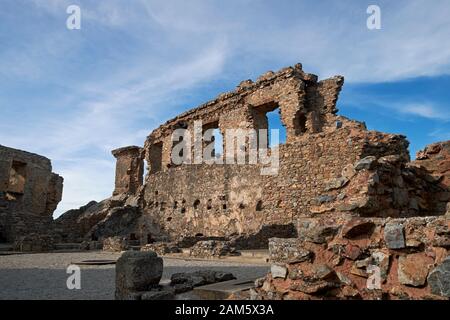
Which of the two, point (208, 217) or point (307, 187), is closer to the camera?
point (307, 187)

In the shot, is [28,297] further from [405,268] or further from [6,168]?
[6,168]

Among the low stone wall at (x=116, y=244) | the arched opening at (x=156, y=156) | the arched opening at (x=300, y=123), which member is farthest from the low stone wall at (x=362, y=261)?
the arched opening at (x=156, y=156)

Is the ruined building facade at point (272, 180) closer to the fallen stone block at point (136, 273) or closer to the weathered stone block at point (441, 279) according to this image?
the weathered stone block at point (441, 279)

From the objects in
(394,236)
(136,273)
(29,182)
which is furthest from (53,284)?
(29,182)

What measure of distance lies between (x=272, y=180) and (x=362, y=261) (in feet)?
27.2

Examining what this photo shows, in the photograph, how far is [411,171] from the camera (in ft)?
21.3

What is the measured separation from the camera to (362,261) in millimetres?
3395

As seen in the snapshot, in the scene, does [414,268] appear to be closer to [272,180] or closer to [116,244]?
[272,180]

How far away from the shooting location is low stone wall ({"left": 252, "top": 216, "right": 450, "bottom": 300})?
2957mm

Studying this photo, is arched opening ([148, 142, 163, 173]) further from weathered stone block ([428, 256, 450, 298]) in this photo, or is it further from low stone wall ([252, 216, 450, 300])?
weathered stone block ([428, 256, 450, 298])

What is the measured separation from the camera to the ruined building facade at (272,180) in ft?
18.3

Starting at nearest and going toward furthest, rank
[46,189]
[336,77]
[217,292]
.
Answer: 1. [217,292]
2. [336,77]
3. [46,189]
